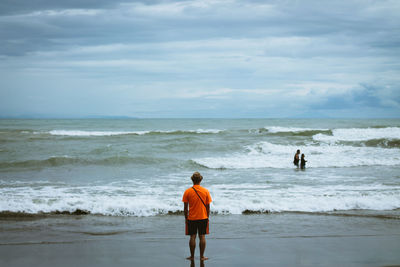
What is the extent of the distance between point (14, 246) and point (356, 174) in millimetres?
14523

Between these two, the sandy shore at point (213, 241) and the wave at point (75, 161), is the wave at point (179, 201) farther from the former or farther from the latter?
the wave at point (75, 161)

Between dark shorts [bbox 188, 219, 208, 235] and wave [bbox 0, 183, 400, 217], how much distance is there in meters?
4.00

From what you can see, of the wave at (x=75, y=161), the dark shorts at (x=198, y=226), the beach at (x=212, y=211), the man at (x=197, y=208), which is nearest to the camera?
the man at (x=197, y=208)

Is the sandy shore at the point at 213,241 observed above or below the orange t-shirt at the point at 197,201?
below

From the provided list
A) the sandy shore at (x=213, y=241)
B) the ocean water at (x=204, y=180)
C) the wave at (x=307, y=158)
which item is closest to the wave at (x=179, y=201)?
the ocean water at (x=204, y=180)

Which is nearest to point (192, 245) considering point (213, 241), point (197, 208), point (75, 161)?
point (197, 208)

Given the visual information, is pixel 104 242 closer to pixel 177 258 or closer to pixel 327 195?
pixel 177 258

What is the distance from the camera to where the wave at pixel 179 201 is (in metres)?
10.4

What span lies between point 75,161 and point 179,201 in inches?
470

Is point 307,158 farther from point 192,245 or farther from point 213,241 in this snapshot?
point 192,245

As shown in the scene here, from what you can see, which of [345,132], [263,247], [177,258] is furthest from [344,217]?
[345,132]

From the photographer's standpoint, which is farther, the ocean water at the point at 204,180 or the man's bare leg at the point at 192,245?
the ocean water at the point at 204,180

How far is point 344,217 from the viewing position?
970cm

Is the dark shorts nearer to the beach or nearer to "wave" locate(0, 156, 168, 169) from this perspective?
the beach
